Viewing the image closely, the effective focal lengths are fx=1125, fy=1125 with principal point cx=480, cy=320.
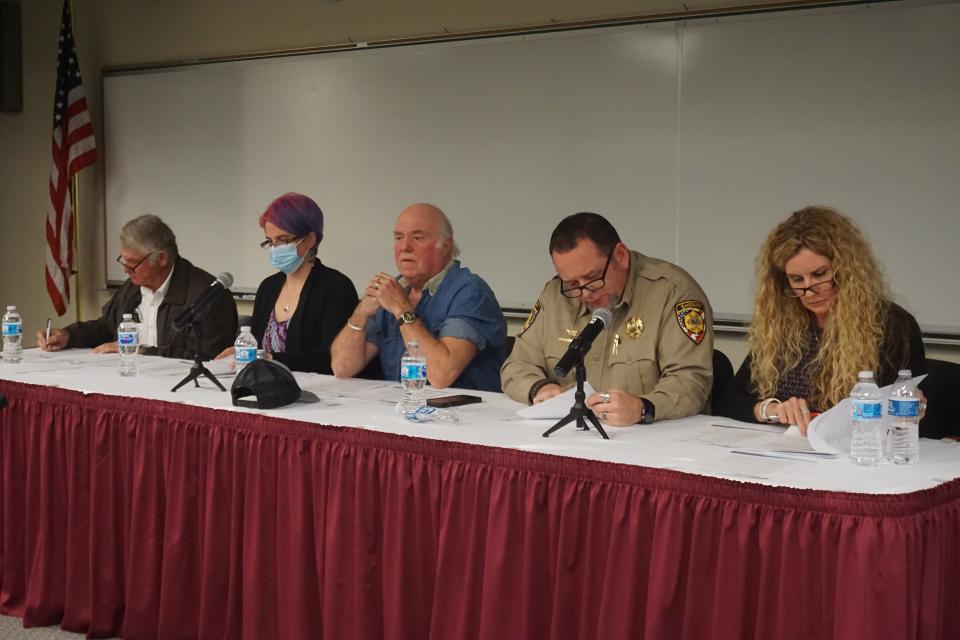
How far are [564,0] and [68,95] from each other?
321cm

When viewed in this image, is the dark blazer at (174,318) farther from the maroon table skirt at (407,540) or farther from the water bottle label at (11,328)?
the maroon table skirt at (407,540)

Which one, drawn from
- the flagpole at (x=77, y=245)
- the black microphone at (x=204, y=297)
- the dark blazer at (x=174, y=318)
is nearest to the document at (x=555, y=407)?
the black microphone at (x=204, y=297)

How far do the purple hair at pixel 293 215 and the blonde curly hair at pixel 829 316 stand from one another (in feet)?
5.89

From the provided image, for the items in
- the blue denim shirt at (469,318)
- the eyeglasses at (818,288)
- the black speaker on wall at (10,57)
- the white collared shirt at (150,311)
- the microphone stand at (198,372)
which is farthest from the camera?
the black speaker on wall at (10,57)

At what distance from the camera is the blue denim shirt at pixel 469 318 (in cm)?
363

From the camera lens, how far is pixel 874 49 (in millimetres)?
4559

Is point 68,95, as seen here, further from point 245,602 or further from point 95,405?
point 245,602

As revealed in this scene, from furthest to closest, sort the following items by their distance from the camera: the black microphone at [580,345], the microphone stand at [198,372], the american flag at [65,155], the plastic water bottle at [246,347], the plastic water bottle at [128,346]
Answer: the american flag at [65,155] < the plastic water bottle at [128,346] < the plastic water bottle at [246,347] < the microphone stand at [198,372] < the black microphone at [580,345]

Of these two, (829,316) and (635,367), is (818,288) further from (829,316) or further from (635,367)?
(635,367)

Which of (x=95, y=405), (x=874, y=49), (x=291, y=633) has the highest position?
(x=874, y=49)

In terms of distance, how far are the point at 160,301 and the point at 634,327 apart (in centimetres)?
215

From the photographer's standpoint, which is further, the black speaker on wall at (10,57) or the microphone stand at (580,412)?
the black speaker on wall at (10,57)

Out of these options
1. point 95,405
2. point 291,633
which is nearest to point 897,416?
point 291,633

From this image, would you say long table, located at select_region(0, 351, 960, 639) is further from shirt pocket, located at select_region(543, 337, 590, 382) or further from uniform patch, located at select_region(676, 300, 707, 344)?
uniform patch, located at select_region(676, 300, 707, 344)
